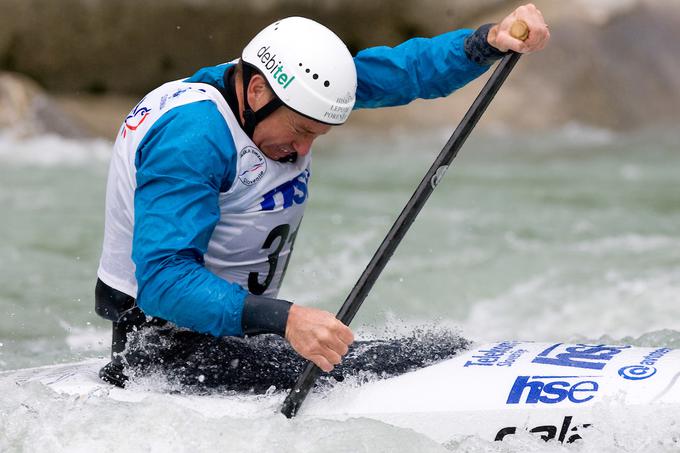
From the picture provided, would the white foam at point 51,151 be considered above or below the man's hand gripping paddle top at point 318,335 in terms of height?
above

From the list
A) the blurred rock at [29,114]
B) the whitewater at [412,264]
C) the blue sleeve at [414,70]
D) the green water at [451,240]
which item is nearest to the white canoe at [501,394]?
the whitewater at [412,264]

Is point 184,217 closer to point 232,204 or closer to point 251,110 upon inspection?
point 232,204

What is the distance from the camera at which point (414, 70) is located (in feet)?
11.2

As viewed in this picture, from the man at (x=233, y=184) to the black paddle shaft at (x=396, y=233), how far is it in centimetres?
15

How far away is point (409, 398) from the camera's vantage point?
301cm

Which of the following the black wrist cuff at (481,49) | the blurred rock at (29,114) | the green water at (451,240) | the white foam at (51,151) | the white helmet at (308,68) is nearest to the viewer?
the white helmet at (308,68)

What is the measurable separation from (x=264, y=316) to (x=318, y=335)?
0.15 metres

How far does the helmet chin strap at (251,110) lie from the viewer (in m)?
2.90

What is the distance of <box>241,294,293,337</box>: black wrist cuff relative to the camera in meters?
2.73

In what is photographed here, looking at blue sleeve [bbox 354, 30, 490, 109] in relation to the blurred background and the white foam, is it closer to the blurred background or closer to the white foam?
the white foam

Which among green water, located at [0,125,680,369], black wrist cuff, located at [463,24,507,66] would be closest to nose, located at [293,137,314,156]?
black wrist cuff, located at [463,24,507,66]

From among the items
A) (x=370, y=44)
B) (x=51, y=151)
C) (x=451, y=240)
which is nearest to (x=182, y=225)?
(x=451, y=240)

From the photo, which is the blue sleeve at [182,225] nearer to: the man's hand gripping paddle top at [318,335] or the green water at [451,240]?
the man's hand gripping paddle top at [318,335]

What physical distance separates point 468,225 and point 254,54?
17.4ft
